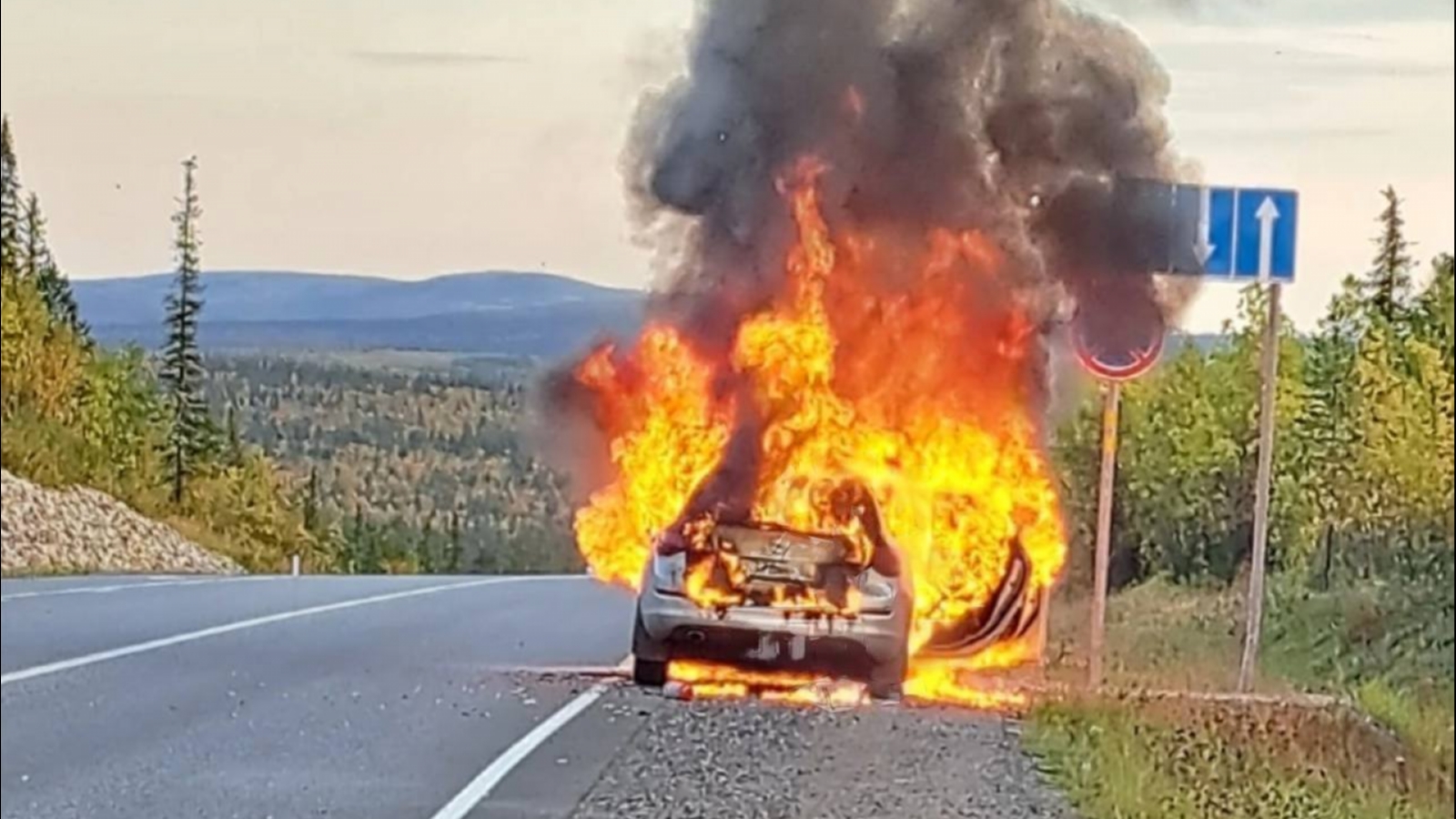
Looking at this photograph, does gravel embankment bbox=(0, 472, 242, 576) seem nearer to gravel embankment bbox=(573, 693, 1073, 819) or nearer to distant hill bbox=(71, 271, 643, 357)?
distant hill bbox=(71, 271, 643, 357)

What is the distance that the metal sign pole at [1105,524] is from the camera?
3.63 metres

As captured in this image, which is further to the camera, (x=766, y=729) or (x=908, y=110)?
(x=766, y=729)

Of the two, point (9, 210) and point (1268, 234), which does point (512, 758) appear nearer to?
point (9, 210)

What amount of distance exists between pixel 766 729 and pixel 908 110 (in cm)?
115

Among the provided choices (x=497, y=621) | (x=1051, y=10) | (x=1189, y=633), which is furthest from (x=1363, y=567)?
(x=497, y=621)

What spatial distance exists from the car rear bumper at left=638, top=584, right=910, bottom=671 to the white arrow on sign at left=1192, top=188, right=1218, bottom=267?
868 mm

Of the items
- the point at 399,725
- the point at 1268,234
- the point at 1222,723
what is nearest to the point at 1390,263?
the point at 1268,234

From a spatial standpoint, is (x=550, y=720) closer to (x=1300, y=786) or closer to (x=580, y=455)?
(x=580, y=455)

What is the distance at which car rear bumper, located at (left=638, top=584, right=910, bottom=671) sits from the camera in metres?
3.90

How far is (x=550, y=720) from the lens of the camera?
420cm

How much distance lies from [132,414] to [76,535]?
0.22 m

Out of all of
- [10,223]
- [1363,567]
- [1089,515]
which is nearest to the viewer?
[1363,567]

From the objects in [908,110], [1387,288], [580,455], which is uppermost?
[908,110]

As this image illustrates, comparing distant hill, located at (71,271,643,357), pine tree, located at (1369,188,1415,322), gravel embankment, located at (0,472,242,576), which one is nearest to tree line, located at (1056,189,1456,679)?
pine tree, located at (1369,188,1415,322)
